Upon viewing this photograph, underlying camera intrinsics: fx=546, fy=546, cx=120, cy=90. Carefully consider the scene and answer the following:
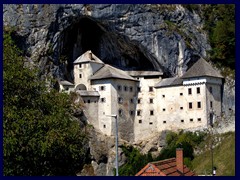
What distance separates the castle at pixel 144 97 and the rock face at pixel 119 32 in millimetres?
1906

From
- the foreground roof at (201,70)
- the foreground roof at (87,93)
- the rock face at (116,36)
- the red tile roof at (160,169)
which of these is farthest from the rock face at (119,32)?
the red tile roof at (160,169)

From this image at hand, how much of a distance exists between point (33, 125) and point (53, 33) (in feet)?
99.8

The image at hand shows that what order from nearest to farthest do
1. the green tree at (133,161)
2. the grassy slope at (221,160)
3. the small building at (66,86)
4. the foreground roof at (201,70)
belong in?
the grassy slope at (221,160) → the green tree at (133,161) → the foreground roof at (201,70) → the small building at (66,86)

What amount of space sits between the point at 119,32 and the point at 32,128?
31.5 metres

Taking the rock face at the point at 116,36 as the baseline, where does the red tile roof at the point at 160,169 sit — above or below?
below

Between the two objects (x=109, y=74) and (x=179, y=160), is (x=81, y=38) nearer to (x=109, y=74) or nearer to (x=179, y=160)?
(x=109, y=74)

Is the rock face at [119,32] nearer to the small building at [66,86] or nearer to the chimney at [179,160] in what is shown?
the small building at [66,86]

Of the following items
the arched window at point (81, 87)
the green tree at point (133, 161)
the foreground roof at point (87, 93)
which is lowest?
the green tree at point (133, 161)

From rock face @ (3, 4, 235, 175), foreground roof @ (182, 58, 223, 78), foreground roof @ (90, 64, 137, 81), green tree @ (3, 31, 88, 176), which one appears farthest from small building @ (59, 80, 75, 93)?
green tree @ (3, 31, 88, 176)

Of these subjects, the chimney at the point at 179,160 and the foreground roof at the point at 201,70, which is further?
the foreground roof at the point at 201,70

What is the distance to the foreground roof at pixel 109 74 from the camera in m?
55.2

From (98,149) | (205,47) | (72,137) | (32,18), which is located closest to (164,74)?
→ (205,47)

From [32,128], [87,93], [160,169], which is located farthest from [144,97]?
[160,169]

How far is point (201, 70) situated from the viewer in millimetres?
53906
